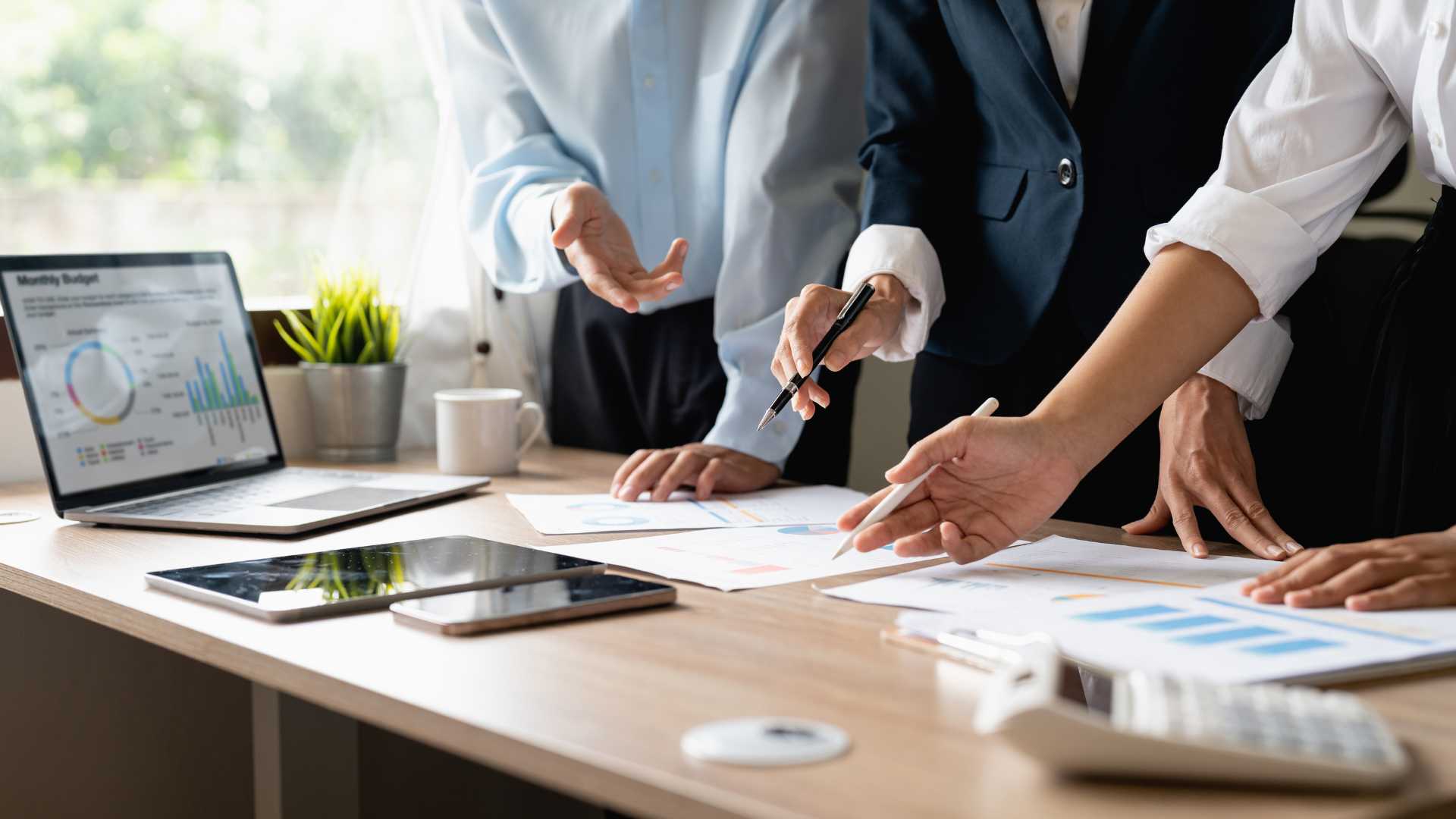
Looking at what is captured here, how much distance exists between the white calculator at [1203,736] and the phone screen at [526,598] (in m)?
0.38

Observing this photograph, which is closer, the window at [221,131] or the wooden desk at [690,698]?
the wooden desk at [690,698]

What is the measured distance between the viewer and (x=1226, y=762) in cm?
59

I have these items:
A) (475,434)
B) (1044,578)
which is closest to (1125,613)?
(1044,578)

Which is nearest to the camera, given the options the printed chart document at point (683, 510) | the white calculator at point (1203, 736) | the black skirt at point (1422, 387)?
the white calculator at point (1203, 736)

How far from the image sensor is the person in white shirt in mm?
1114

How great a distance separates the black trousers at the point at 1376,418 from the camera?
4.07 ft

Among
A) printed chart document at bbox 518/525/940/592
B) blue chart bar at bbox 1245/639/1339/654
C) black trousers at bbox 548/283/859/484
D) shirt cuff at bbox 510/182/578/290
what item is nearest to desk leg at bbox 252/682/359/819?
printed chart document at bbox 518/525/940/592

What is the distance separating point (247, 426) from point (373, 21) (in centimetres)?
89

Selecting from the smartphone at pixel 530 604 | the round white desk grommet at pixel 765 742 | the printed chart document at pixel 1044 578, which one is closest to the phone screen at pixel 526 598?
the smartphone at pixel 530 604

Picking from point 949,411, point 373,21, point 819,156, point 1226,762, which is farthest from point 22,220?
point 1226,762

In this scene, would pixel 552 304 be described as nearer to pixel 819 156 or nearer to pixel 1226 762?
pixel 819 156

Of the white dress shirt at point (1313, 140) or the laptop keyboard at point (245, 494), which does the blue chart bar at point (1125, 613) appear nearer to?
the white dress shirt at point (1313, 140)

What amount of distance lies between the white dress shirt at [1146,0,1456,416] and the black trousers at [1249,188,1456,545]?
11cm

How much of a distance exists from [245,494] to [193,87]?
35.8 inches
